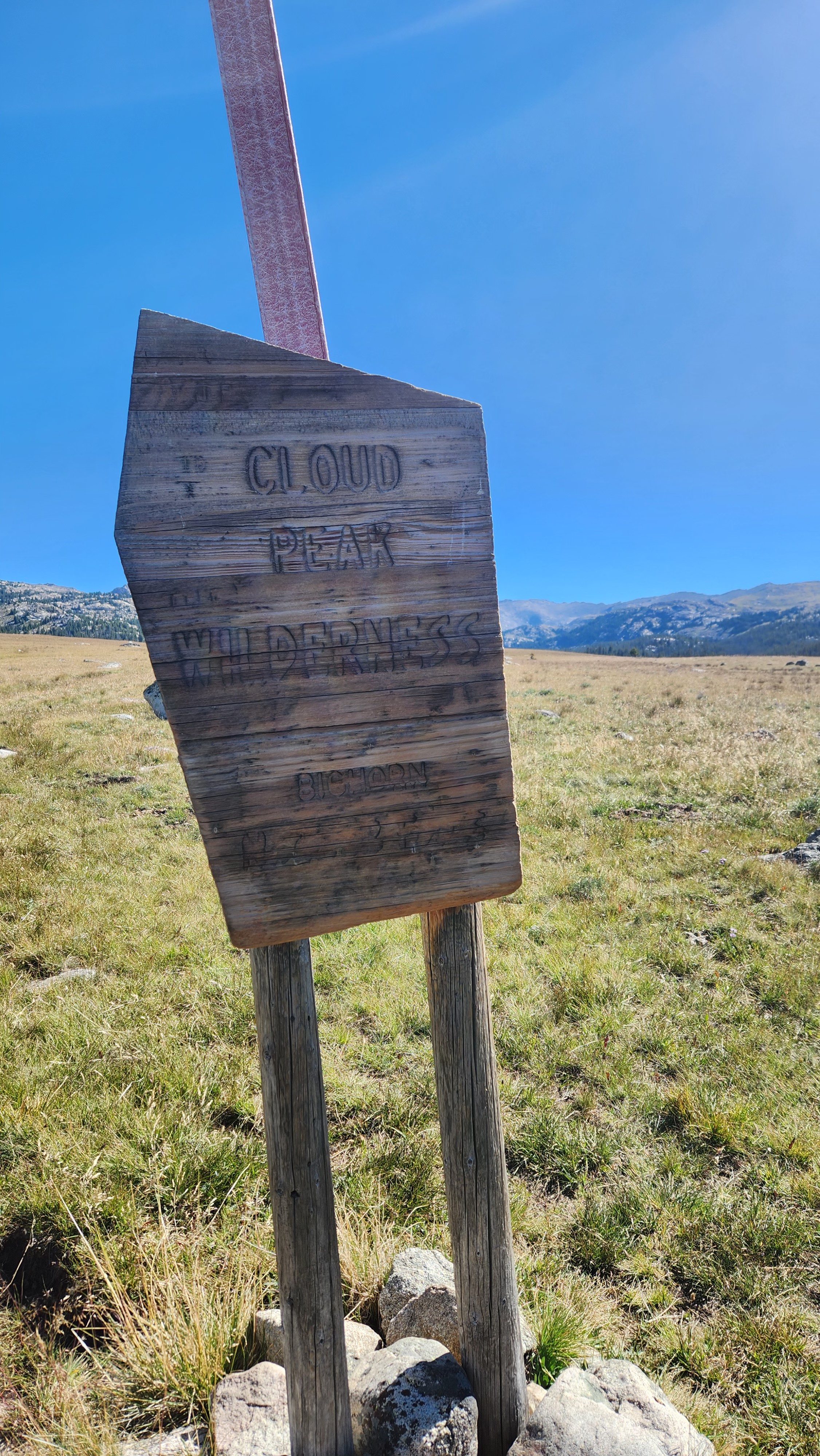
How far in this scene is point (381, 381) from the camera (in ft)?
6.42

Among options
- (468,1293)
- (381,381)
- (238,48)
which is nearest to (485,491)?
(381,381)

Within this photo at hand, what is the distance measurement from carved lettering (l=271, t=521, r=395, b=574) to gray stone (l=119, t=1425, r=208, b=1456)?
126 inches

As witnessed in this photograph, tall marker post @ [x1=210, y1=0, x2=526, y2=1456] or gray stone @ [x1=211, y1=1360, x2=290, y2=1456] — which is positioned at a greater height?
tall marker post @ [x1=210, y1=0, x2=526, y2=1456]

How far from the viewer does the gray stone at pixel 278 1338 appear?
8.86ft

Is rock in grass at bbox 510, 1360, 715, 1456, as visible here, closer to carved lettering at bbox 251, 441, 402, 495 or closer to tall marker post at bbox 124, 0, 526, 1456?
tall marker post at bbox 124, 0, 526, 1456

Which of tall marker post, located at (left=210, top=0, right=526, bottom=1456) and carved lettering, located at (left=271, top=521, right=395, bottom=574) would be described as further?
tall marker post, located at (left=210, top=0, right=526, bottom=1456)

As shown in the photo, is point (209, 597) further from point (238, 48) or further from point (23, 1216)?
point (23, 1216)

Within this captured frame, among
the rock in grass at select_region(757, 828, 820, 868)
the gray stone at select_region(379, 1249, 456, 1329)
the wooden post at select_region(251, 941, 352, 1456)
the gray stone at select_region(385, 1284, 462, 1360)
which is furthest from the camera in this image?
the rock in grass at select_region(757, 828, 820, 868)

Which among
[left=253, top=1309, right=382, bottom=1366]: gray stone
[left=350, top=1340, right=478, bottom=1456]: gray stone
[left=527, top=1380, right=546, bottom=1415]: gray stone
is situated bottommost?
[left=527, top=1380, right=546, bottom=1415]: gray stone

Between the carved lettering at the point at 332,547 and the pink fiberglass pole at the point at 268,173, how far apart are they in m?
0.74

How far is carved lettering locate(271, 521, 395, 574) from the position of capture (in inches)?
73.1

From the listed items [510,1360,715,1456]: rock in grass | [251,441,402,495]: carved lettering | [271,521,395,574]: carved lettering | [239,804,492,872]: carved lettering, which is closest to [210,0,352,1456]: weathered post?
[239,804,492,872]: carved lettering

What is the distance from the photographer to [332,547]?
1.89 meters

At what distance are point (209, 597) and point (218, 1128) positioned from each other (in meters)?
3.63
